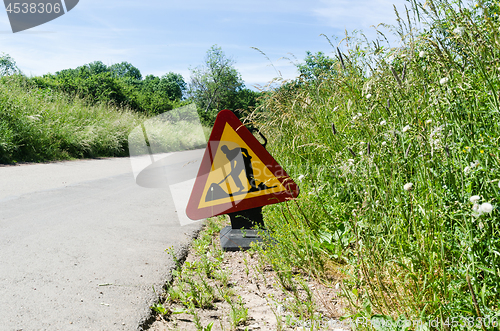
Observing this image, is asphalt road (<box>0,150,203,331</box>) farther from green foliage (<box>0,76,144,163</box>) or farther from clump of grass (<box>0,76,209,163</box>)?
green foliage (<box>0,76,144,163</box>)

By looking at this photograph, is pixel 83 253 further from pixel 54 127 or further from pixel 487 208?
pixel 54 127

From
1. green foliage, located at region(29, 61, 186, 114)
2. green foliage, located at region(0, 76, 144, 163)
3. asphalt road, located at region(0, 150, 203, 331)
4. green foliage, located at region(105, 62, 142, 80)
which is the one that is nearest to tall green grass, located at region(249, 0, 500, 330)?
asphalt road, located at region(0, 150, 203, 331)

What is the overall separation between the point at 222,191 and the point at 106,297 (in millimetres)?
1268

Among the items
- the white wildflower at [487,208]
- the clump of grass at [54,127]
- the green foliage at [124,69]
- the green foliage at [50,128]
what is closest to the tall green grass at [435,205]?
the white wildflower at [487,208]

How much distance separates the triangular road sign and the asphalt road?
325 mm

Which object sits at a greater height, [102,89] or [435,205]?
[102,89]

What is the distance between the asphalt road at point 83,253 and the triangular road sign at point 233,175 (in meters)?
0.33

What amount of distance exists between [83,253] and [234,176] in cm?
147

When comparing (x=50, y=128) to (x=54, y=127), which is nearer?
(x=50, y=128)

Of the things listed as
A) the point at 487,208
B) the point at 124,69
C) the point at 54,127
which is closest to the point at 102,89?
the point at 54,127

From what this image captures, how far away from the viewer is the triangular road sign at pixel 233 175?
2996mm

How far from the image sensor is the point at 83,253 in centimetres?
287

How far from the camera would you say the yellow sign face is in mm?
2998

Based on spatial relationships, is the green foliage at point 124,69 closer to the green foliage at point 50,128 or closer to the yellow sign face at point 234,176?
the green foliage at point 50,128
